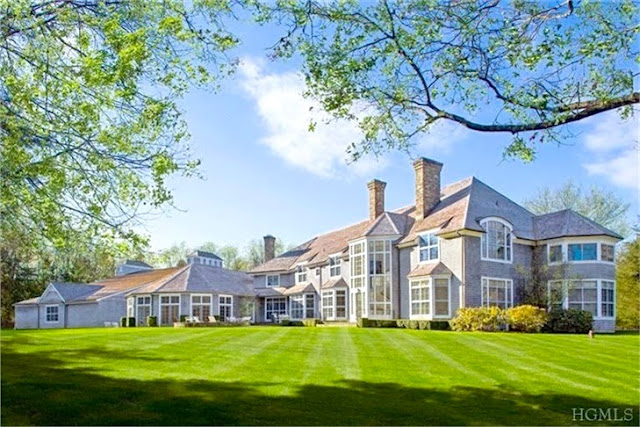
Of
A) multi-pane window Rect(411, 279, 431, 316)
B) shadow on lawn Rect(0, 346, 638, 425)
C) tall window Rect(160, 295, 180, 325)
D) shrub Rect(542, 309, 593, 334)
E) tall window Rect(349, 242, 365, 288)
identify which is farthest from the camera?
tall window Rect(160, 295, 180, 325)

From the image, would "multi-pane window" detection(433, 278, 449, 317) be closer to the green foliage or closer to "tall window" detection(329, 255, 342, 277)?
the green foliage

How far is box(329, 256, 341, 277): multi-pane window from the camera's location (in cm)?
3573

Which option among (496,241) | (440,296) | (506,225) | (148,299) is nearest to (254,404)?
(440,296)

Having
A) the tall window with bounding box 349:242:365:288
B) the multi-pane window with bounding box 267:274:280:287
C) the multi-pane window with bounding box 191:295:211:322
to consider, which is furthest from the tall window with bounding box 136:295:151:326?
the tall window with bounding box 349:242:365:288

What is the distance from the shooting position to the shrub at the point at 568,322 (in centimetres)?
2517

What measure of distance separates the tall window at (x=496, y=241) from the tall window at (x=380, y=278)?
233 inches

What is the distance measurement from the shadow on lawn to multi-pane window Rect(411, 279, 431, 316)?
1978cm

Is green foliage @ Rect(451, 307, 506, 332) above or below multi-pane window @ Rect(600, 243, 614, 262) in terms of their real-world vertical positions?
below

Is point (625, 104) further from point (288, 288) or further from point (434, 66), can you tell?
point (288, 288)

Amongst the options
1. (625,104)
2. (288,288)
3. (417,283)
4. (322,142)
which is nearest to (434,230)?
(417,283)

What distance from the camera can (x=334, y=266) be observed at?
36.1m

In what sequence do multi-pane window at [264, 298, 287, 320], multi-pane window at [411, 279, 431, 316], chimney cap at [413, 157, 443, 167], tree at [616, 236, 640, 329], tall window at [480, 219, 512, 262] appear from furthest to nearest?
1. multi-pane window at [264, 298, 287, 320]
2. tree at [616, 236, 640, 329]
3. chimney cap at [413, 157, 443, 167]
4. multi-pane window at [411, 279, 431, 316]
5. tall window at [480, 219, 512, 262]

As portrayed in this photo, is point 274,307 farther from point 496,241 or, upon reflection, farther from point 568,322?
point 568,322

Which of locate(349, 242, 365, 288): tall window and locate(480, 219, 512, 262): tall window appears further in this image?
locate(349, 242, 365, 288): tall window
